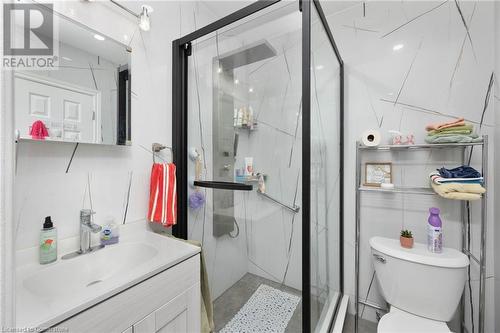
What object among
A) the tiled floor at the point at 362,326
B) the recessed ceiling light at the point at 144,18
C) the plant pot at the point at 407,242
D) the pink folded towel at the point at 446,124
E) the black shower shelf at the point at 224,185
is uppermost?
the recessed ceiling light at the point at 144,18

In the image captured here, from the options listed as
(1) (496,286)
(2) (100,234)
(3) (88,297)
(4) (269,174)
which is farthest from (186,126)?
(1) (496,286)

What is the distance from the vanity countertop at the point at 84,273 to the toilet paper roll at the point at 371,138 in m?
1.29

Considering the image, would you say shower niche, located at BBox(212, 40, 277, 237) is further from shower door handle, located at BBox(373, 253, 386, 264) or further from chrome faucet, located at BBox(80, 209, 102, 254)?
shower door handle, located at BBox(373, 253, 386, 264)

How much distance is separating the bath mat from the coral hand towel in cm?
74

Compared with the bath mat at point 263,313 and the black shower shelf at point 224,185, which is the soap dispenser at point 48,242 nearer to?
the black shower shelf at point 224,185

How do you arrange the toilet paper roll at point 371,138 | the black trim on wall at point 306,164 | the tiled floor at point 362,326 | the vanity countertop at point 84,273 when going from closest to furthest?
the vanity countertop at point 84,273
the black trim on wall at point 306,164
the toilet paper roll at point 371,138
the tiled floor at point 362,326

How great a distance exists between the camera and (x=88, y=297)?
68 centimetres

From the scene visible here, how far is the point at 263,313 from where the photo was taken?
1411 mm

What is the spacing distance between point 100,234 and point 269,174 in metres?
0.92

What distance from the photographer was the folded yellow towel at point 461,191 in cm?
119

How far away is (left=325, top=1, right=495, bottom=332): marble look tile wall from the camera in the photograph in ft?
4.52

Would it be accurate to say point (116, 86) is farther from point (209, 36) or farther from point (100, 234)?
point (100, 234)

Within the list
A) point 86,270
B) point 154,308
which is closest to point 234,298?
point 154,308
